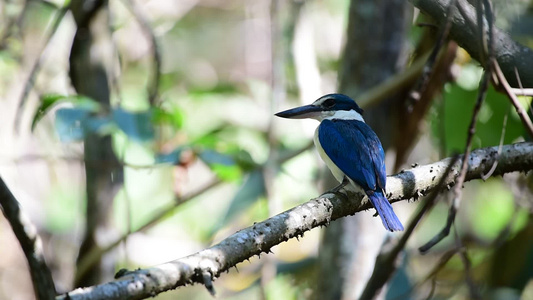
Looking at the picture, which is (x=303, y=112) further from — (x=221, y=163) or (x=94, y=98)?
(x=94, y=98)

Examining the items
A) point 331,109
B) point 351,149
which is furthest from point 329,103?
point 351,149

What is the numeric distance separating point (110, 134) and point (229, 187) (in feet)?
9.82

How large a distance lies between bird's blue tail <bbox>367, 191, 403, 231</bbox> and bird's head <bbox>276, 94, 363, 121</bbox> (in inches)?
35.5

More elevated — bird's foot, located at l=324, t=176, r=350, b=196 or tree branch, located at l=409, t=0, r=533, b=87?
tree branch, located at l=409, t=0, r=533, b=87

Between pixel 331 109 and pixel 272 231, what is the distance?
173cm

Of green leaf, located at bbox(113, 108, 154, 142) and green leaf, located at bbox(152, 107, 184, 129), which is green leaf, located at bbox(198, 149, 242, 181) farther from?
green leaf, located at bbox(113, 108, 154, 142)

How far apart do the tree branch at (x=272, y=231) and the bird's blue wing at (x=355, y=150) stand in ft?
0.28

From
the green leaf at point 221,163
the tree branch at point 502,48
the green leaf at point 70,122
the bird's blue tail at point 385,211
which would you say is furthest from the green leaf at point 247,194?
the tree branch at point 502,48

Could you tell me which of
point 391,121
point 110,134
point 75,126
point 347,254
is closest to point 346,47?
point 391,121

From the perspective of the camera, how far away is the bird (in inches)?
101

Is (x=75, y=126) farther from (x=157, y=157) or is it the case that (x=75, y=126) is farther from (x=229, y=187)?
(x=229, y=187)

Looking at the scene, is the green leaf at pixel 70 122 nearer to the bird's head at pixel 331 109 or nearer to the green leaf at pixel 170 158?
the green leaf at pixel 170 158

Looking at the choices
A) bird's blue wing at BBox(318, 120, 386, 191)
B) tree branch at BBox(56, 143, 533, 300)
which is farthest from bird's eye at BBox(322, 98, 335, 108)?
tree branch at BBox(56, 143, 533, 300)

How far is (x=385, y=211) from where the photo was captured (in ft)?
8.25
